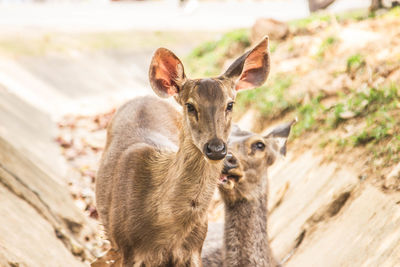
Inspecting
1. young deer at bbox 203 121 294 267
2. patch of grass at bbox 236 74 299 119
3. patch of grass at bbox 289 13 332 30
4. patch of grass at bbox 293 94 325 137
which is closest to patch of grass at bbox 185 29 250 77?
patch of grass at bbox 289 13 332 30

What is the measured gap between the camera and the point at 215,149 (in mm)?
4262

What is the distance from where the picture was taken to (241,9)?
78.5 ft

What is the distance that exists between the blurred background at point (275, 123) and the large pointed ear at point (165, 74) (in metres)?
1.57

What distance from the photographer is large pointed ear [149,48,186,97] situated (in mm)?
4918

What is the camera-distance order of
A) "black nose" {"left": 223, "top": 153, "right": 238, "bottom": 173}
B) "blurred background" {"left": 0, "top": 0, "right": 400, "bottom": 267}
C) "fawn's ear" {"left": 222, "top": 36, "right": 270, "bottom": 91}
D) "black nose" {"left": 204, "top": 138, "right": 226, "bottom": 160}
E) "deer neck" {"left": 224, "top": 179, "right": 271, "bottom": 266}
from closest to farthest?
"black nose" {"left": 204, "top": 138, "right": 226, "bottom": 160} < "fawn's ear" {"left": 222, "top": 36, "right": 270, "bottom": 91} < "blurred background" {"left": 0, "top": 0, "right": 400, "bottom": 267} < "deer neck" {"left": 224, "top": 179, "right": 271, "bottom": 266} < "black nose" {"left": 223, "top": 153, "right": 238, "bottom": 173}

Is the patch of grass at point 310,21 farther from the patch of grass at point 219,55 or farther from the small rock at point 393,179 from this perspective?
the small rock at point 393,179

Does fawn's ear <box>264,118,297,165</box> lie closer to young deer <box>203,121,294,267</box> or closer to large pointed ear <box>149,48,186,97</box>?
young deer <box>203,121,294,267</box>

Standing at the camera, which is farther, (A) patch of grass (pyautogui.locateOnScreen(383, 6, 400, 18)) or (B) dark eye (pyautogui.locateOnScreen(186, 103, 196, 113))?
(A) patch of grass (pyautogui.locateOnScreen(383, 6, 400, 18))

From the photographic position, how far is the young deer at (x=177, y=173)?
14.8ft

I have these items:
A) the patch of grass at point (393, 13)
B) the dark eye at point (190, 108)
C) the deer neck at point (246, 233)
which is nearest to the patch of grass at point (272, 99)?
the patch of grass at point (393, 13)

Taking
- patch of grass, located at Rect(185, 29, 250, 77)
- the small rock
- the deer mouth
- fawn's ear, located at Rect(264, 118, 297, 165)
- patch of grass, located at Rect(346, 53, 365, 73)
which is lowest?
patch of grass, located at Rect(185, 29, 250, 77)

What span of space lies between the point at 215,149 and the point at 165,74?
0.94 metres

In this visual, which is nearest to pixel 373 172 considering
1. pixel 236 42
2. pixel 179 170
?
pixel 179 170

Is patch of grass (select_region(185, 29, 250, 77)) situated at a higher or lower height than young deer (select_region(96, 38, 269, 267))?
lower
